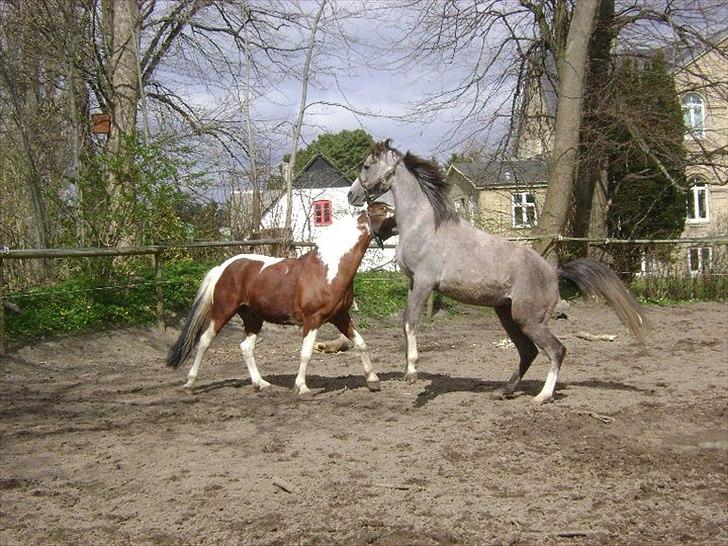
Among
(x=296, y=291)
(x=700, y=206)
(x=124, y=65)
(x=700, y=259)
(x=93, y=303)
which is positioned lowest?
(x=700, y=259)

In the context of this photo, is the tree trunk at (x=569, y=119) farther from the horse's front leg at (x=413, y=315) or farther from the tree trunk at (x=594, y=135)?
the horse's front leg at (x=413, y=315)

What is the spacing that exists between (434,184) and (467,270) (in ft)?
2.88

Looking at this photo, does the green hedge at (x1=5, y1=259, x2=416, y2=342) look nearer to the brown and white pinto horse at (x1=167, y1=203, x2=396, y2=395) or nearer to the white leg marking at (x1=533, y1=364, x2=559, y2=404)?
the brown and white pinto horse at (x1=167, y1=203, x2=396, y2=395)

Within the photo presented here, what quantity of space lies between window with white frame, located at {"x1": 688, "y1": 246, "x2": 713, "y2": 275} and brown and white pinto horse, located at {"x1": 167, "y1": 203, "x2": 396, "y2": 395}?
514 inches

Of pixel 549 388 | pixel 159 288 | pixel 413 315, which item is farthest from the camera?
pixel 159 288

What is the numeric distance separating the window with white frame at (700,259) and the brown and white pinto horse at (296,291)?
514 inches

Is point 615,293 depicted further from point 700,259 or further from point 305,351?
point 700,259

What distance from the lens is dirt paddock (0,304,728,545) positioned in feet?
12.9

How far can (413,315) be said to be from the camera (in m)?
6.62

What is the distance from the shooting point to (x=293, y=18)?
738 inches

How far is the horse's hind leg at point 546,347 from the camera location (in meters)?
6.69

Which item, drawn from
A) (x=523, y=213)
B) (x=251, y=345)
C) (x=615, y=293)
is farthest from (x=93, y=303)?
(x=523, y=213)

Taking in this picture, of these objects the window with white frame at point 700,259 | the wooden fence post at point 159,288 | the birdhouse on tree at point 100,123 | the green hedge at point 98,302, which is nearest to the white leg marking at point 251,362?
the green hedge at point 98,302

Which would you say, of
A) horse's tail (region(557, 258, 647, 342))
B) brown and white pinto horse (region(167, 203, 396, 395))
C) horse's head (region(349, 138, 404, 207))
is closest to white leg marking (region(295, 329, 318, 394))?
brown and white pinto horse (region(167, 203, 396, 395))
